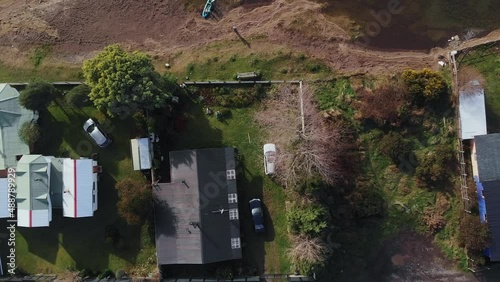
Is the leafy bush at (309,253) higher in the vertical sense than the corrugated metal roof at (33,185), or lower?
lower

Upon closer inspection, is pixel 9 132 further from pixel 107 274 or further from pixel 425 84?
pixel 425 84

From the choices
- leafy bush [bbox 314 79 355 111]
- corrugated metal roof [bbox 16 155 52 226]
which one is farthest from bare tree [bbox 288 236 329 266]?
corrugated metal roof [bbox 16 155 52 226]

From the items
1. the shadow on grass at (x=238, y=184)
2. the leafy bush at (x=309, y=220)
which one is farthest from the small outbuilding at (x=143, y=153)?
the leafy bush at (x=309, y=220)

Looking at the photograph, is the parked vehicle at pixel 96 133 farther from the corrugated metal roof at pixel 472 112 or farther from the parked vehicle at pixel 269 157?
the corrugated metal roof at pixel 472 112

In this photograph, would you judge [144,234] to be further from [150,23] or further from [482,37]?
[482,37]

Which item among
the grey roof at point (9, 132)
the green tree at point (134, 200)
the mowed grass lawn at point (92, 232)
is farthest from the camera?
the mowed grass lawn at point (92, 232)

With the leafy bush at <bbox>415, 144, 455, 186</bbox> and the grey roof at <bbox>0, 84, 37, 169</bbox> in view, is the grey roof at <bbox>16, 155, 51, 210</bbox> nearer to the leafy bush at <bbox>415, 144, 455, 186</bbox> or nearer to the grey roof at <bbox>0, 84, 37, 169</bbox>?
the grey roof at <bbox>0, 84, 37, 169</bbox>
